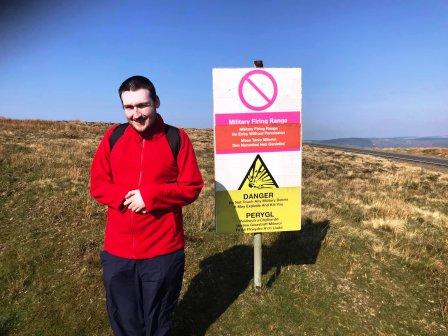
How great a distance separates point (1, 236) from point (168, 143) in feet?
17.2

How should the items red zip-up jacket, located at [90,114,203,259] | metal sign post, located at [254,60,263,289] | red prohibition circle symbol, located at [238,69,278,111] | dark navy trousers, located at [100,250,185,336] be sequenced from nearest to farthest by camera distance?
red zip-up jacket, located at [90,114,203,259] < dark navy trousers, located at [100,250,185,336] < red prohibition circle symbol, located at [238,69,278,111] < metal sign post, located at [254,60,263,289]

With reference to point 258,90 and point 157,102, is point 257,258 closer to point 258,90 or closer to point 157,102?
point 258,90

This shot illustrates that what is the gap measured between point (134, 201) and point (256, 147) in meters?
2.04

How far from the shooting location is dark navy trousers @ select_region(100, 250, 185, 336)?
3607mm

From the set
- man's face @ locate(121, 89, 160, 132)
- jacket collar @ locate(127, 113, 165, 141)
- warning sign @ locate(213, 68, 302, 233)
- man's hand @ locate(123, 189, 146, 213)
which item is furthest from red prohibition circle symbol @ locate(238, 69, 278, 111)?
man's hand @ locate(123, 189, 146, 213)

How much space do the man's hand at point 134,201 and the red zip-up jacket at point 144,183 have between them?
0.06 meters

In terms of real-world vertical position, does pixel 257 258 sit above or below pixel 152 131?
below

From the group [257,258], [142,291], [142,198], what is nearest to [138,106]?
[142,198]

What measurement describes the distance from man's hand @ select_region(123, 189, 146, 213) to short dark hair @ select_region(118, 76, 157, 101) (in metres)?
0.85

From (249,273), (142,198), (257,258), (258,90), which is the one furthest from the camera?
(249,273)

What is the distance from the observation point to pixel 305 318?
499 centimetres

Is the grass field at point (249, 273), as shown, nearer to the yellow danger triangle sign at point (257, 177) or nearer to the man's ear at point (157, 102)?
the yellow danger triangle sign at point (257, 177)

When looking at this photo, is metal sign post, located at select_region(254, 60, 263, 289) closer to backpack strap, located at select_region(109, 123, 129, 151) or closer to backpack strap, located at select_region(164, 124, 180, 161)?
backpack strap, located at select_region(164, 124, 180, 161)

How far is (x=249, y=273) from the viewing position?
607cm
